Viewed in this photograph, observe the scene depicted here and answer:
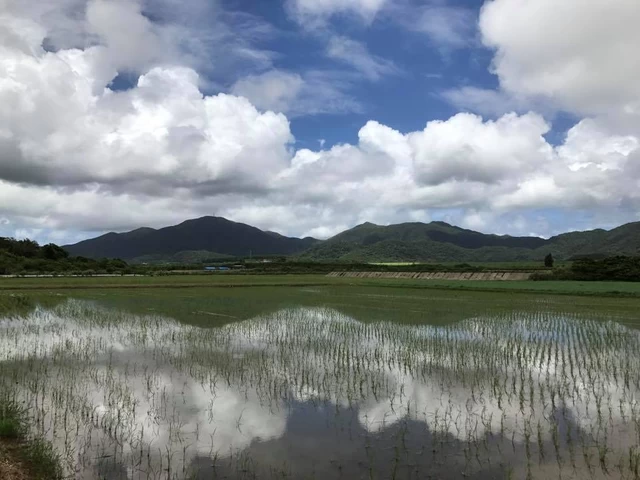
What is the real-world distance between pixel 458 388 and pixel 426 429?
2.22 m

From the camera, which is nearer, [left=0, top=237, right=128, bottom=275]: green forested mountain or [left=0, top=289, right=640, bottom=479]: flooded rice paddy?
[left=0, top=289, right=640, bottom=479]: flooded rice paddy

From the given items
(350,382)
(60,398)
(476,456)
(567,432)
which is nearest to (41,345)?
(60,398)

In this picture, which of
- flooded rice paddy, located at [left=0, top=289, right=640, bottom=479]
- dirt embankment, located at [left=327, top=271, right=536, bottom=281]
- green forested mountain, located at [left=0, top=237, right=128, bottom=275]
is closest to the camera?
flooded rice paddy, located at [left=0, top=289, right=640, bottom=479]

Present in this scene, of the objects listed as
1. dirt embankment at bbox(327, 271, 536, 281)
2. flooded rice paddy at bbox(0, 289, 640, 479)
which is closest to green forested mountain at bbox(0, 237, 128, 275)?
dirt embankment at bbox(327, 271, 536, 281)

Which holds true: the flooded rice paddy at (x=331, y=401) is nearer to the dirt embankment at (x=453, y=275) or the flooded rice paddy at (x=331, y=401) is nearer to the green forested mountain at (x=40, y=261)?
A: the dirt embankment at (x=453, y=275)

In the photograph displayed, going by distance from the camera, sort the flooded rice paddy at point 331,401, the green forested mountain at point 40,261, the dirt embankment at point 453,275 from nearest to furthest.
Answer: the flooded rice paddy at point 331,401 → the dirt embankment at point 453,275 → the green forested mountain at point 40,261

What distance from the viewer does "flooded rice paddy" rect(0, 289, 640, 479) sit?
5547 mm

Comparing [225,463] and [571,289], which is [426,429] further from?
[571,289]

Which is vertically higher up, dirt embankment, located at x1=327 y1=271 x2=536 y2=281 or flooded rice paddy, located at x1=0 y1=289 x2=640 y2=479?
dirt embankment, located at x1=327 y1=271 x2=536 y2=281

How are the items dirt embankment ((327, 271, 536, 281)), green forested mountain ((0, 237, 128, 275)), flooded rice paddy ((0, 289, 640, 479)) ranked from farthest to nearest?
green forested mountain ((0, 237, 128, 275)), dirt embankment ((327, 271, 536, 281)), flooded rice paddy ((0, 289, 640, 479))

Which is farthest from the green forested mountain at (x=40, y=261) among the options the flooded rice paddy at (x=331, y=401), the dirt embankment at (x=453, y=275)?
the flooded rice paddy at (x=331, y=401)

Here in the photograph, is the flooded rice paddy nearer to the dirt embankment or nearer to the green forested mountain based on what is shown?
the dirt embankment

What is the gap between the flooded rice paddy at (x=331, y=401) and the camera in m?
5.55

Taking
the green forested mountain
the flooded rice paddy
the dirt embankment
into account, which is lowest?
the flooded rice paddy
